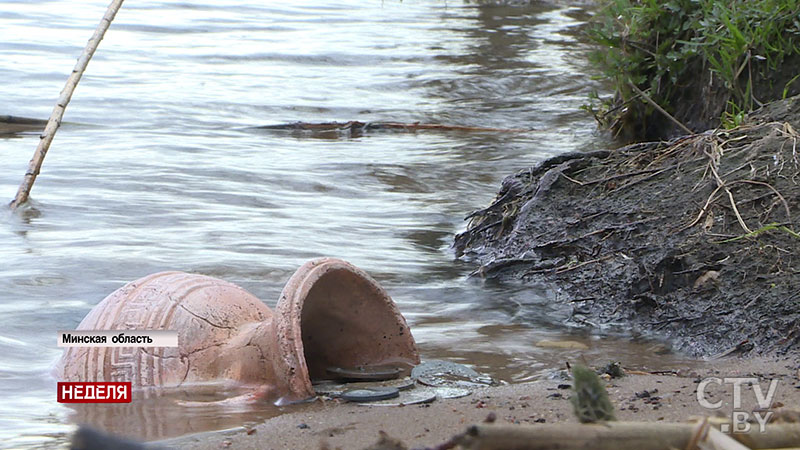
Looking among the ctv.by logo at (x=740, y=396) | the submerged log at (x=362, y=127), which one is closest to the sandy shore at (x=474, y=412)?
the ctv.by logo at (x=740, y=396)

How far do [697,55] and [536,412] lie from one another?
4164mm

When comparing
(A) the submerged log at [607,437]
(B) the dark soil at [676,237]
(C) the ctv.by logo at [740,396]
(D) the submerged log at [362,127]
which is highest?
(A) the submerged log at [607,437]

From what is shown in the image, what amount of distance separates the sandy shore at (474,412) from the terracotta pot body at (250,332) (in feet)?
0.73

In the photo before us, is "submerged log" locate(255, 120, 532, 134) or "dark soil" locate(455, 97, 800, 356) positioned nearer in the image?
"dark soil" locate(455, 97, 800, 356)

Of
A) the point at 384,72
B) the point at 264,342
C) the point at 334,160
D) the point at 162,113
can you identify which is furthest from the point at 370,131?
the point at 264,342

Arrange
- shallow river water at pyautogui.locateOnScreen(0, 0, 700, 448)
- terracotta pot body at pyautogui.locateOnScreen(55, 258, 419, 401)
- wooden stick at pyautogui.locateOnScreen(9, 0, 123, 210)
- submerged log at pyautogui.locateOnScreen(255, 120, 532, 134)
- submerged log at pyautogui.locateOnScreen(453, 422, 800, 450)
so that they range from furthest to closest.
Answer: submerged log at pyautogui.locateOnScreen(255, 120, 532, 134)
wooden stick at pyautogui.locateOnScreen(9, 0, 123, 210)
shallow river water at pyautogui.locateOnScreen(0, 0, 700, 448)
terracotta pot body at pyautogui.locateOnScreen(55, 258, 419, 401)
submerged log at pyautogui.locateOnScreen(453, 422, 800, 450)

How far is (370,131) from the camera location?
8.91 meters

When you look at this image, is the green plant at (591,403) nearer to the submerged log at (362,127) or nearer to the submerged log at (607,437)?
the submerged log at (607,437)

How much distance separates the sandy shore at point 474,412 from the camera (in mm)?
2516

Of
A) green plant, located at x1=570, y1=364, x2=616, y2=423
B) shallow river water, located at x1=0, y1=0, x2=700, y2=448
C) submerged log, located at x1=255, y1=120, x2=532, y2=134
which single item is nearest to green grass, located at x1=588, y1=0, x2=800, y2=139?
shallow river water, located at x1=0, y1=0, x2=700, y2=448

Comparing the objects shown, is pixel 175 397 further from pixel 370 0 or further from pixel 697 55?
pixel 370 0

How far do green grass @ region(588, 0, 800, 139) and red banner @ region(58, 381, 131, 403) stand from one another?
314cm

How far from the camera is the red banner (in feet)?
10.0

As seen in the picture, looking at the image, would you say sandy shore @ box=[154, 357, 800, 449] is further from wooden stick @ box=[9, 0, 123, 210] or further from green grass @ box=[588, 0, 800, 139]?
wooden stick @ box=[9, 0, 123, 210]
